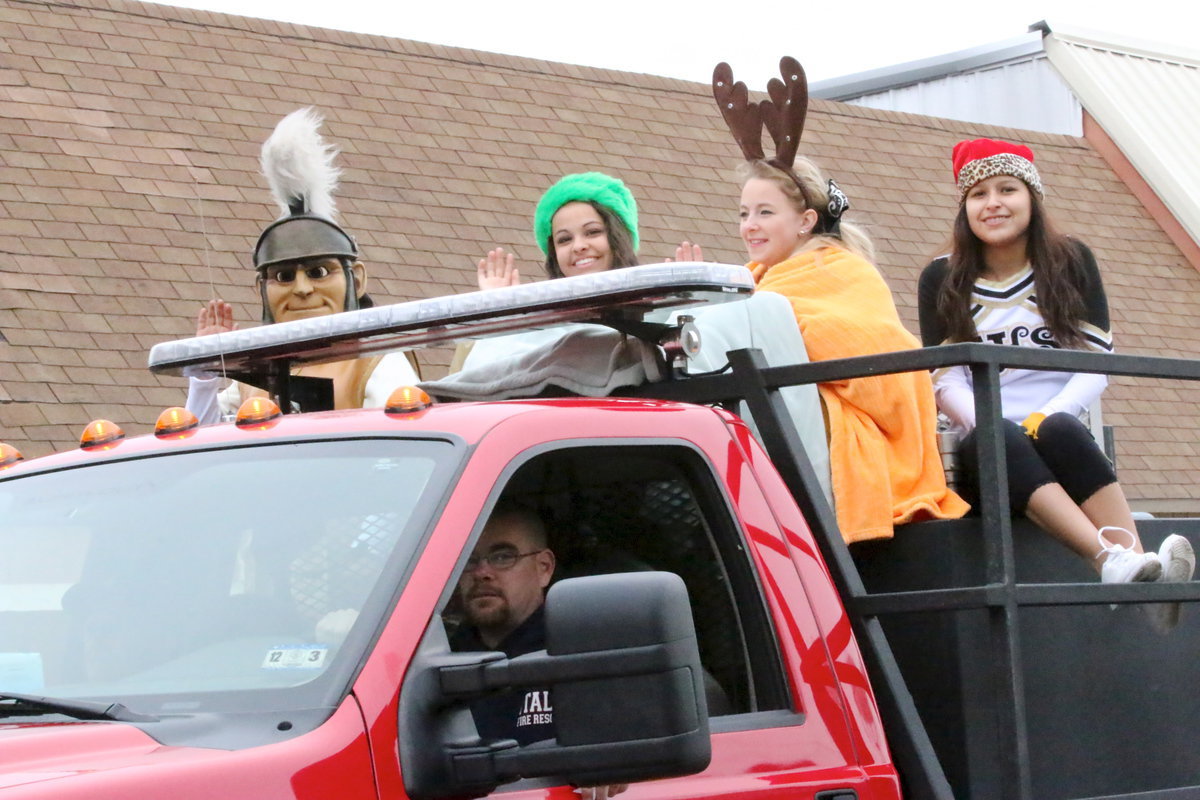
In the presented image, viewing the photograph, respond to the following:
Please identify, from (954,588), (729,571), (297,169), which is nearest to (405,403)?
(729,571)

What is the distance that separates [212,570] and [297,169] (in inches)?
101

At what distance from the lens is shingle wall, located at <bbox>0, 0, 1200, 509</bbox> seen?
1197 cm

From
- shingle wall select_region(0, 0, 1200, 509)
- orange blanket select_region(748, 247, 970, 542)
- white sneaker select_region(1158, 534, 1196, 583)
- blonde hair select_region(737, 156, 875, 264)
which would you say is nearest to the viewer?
orange blanket select_region(748, 247, 970, 542)

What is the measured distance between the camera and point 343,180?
14320mm

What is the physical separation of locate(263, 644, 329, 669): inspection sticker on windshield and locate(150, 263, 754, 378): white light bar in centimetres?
111

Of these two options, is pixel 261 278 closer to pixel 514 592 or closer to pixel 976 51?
pixel 514 592

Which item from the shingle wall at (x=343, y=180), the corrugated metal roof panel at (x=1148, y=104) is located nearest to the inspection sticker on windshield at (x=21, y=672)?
the shingle wall at (x=343, y=180)

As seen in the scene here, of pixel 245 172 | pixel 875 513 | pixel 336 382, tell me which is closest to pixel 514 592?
pixel 875 513

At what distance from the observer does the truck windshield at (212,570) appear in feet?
9.03

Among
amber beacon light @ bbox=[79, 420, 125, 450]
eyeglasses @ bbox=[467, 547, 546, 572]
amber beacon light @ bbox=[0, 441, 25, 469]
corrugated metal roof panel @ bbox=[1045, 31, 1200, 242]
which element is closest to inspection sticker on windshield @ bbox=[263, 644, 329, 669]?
eyeglasses @ bbox=[467, 547, 546, 572]

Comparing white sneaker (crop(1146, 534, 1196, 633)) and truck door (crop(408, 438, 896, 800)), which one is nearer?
truck door (crop(408, 438, 896, 800))

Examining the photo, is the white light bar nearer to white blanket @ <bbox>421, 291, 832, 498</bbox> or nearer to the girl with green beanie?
white blanket @ <bbox>421, 291, 832, 498</bbox>

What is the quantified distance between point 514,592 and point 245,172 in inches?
→ 431

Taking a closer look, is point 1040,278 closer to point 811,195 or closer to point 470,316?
point 811,195
